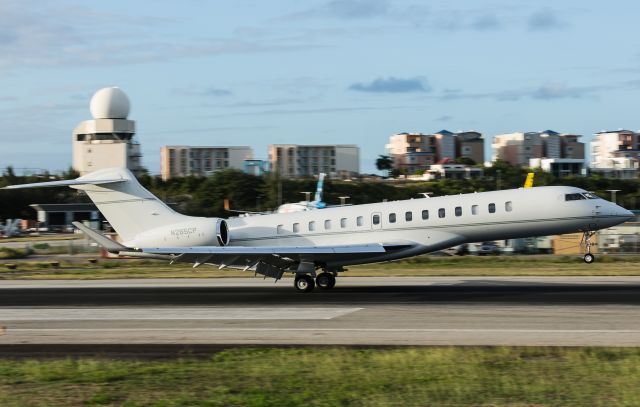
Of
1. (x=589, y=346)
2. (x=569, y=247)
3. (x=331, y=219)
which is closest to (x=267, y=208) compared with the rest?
(x=569, y=247)

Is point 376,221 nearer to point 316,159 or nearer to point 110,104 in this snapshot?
point 110,104

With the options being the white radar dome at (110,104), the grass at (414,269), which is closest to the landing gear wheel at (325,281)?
the grass at (414,269)

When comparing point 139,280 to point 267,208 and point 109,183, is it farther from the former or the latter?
point 267,208

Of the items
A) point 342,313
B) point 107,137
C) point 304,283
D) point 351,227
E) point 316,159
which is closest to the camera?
point 342,313

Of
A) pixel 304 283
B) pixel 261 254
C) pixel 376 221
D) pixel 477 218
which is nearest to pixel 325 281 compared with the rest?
pixel 304 283

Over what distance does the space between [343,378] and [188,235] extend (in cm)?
1774

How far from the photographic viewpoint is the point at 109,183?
2983cm

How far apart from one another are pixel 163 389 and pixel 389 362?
388 cm

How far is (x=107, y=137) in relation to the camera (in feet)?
412

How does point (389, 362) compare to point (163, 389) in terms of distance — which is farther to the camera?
point (389, 362)

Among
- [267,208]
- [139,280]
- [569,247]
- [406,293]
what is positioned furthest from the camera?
[267,208]

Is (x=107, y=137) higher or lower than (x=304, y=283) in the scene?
higher

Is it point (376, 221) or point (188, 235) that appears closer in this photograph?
point (376, 221)

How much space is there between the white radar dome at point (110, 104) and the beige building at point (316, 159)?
55.4 meters
